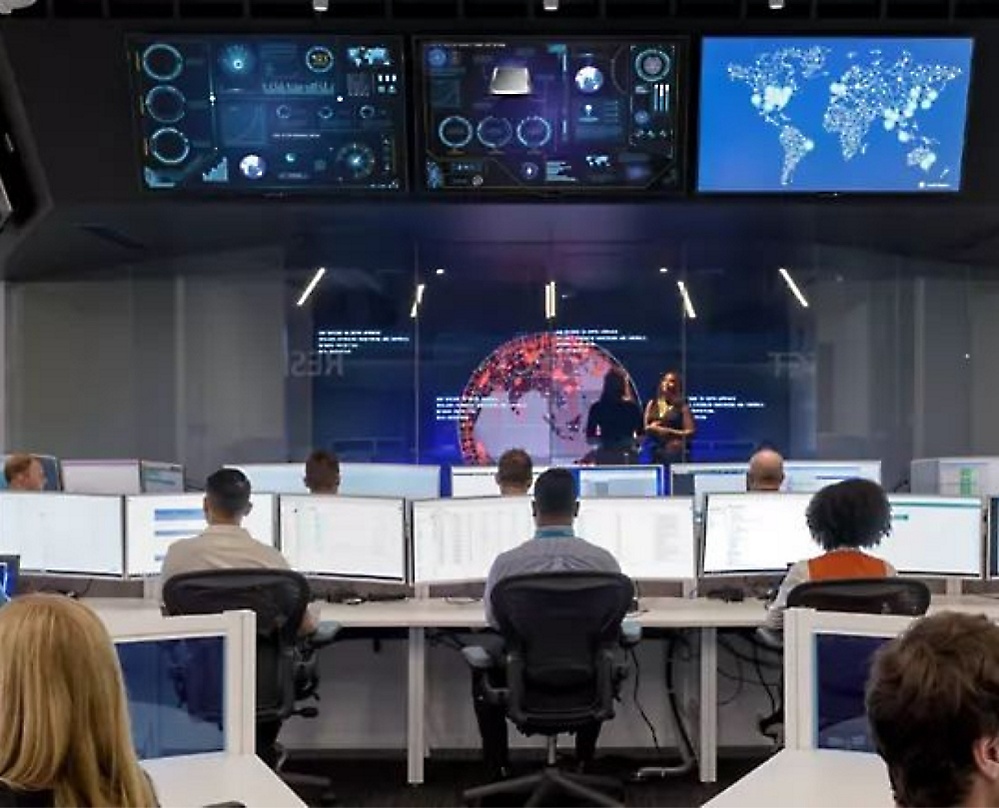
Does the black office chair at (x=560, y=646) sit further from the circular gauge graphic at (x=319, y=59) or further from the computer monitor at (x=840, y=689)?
the circular gauge graphic at (x=319, y=59)

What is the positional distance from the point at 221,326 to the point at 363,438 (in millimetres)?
1379

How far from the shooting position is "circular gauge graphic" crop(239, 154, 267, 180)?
759 cm

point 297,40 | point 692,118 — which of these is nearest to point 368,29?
point 297,40

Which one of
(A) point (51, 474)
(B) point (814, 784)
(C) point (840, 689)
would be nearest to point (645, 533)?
(C) point (840, 689)

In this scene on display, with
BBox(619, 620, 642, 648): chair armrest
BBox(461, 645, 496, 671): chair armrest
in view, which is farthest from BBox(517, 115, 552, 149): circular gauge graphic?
BBox(461, 645, 496, 671): chair armrest

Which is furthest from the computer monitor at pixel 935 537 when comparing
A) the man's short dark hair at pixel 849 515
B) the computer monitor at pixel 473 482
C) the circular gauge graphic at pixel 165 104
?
the circular gauge graphic at pixel 165 104

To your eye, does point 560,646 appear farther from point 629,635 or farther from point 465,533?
point 465,533

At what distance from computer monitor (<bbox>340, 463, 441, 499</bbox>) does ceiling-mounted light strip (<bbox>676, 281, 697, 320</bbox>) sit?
3960mm

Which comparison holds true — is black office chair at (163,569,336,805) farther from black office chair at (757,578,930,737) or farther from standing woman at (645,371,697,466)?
standing woman at (645,371,697,466)

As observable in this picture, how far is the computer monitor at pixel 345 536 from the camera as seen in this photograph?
548cm

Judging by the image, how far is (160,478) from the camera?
712 cm

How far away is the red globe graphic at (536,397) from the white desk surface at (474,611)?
174 inches

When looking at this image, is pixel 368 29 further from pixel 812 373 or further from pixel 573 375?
pixel 812 373

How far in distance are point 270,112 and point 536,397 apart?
3.37 metres
